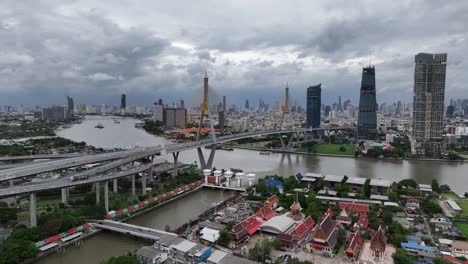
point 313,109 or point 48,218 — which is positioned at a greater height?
point 313,109

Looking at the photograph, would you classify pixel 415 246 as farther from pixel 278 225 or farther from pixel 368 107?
pixel 368 107

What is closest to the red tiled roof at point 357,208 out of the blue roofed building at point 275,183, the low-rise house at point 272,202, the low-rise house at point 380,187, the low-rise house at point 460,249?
the low-rise house at point 272,202

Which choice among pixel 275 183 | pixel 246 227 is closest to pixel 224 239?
pixel 246 227

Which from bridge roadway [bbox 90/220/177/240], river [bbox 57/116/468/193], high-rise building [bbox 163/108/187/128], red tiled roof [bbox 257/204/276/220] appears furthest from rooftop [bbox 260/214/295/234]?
high-rise building [bbox 163/108/187/128]

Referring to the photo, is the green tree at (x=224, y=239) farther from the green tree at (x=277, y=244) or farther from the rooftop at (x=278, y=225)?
the rooftop at (x=278, y=225)

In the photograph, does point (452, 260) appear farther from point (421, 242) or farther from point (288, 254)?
point (288, 254)

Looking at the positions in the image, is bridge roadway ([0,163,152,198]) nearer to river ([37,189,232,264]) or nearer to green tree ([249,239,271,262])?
river ([37,189,232,264])

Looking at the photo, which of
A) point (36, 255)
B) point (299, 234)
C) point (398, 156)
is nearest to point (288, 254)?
point (299, 234)
